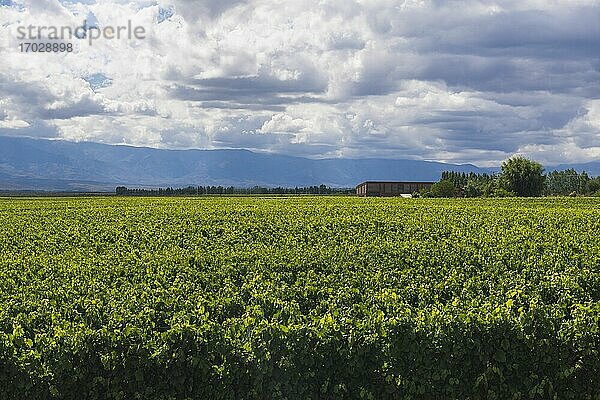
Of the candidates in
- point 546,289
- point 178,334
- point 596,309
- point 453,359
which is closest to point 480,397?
point 453,359

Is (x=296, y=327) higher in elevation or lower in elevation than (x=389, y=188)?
lower

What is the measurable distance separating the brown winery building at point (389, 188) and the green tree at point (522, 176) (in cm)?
2025

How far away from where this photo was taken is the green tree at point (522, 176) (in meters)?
97.4

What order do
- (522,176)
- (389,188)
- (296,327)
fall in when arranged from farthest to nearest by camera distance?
1. (389,188)
2. (522,176)
3. (296,327)

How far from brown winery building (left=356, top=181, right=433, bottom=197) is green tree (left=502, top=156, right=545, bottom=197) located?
20246 mm

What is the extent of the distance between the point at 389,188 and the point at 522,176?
92.4 ft

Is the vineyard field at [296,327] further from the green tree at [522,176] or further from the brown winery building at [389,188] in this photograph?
the brown winery building at [389,188]

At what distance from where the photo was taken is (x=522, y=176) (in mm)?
97312

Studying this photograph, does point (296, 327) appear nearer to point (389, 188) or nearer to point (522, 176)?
point (522, 176)

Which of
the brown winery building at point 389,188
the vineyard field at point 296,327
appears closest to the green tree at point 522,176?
the brown winery building at point 389,188

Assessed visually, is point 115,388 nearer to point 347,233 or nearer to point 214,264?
point 214,264

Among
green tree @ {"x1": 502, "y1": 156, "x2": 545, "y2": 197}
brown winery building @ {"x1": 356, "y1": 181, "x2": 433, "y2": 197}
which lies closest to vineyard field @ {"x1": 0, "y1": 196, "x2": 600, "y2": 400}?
green tree @ {"x1": 502, "y1": 156, "x2": 545, "y2": 197}

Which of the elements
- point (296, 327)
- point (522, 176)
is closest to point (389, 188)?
point (522, 176)

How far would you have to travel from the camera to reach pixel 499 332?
9.38m
